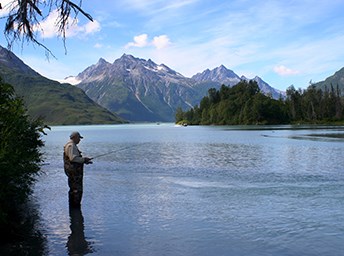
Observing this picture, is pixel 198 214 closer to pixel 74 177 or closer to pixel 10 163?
pixel 74 177

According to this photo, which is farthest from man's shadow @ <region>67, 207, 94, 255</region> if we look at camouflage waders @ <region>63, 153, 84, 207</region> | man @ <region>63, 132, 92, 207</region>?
man @ <region>63, 132, 92, 207</region>

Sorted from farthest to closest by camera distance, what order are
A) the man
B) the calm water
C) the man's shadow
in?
the man, the calm water, the man's shadow

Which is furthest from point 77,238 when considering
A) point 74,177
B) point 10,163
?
point 74,177

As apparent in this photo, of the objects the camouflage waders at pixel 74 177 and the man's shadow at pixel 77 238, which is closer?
the man's shadow at pixel 77 238

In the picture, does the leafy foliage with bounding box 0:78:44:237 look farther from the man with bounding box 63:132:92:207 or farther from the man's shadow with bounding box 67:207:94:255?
the man's shadow with bounding box 67:207:94:255

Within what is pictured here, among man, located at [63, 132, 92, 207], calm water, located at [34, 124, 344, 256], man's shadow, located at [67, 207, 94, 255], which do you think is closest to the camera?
man's shadow, located at [67, 207, 94, 255]

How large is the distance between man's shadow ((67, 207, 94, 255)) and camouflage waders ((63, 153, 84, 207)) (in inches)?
25.0

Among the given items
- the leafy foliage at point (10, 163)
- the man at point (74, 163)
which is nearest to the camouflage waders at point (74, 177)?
the man at point (74, 163)

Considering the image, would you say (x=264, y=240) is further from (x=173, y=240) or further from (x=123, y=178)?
(x=123, y=178)

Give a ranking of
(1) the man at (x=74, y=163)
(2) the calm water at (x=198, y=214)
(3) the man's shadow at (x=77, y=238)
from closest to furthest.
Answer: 1. (3) the man's shadow at (x=77, y=238)
2. (2) the calm water at (x=198, y=214)
3. (1) the man at (x=74, y=163)

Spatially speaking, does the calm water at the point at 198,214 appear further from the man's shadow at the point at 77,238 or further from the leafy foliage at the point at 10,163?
the leafy foliage at the point at 10,163

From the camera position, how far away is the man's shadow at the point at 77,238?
13.3m

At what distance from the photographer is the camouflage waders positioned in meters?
18.6

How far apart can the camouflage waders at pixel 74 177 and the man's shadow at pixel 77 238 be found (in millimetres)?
634
